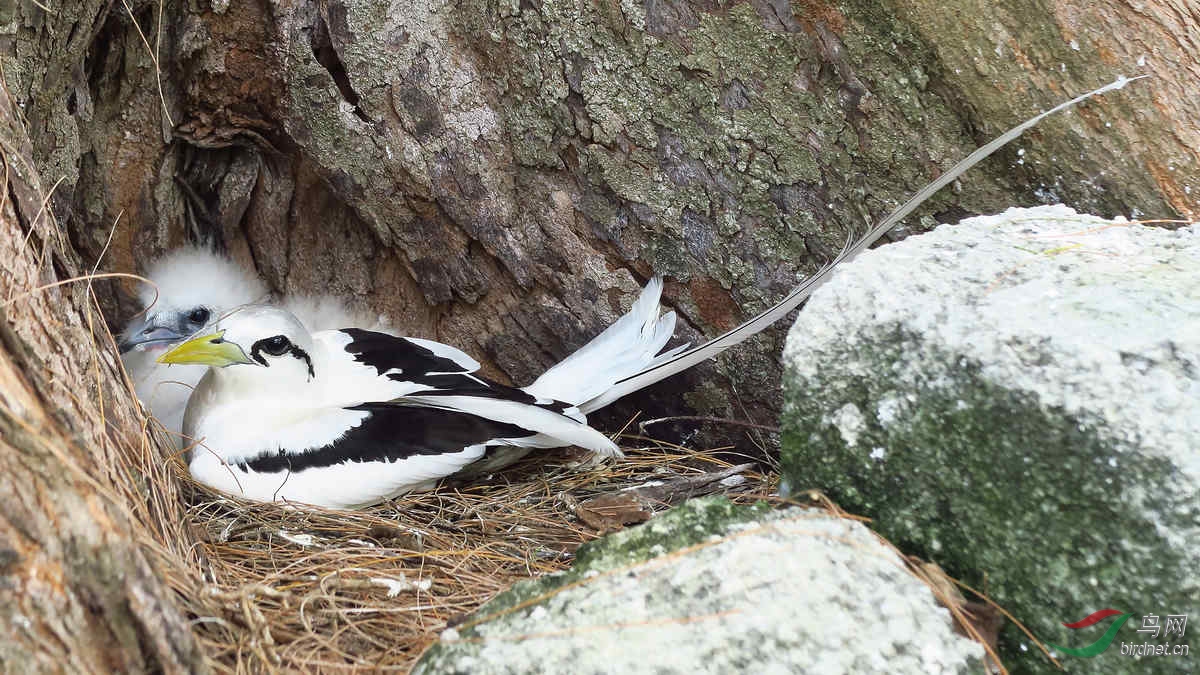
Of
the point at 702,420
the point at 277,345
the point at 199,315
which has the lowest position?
the point at 702,420

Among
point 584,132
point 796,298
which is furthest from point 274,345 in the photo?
point 796,298

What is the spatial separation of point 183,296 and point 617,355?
183 centimetres

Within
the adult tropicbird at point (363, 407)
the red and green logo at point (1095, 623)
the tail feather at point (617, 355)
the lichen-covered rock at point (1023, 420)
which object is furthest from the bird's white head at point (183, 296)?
the red and green logo at point (1095, 623)

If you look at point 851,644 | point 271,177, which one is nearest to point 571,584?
point 851,644

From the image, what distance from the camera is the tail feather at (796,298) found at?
2.90 metres

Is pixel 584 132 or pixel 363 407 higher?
pixel 584 132

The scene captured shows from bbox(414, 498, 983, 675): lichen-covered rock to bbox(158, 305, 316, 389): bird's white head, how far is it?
1.66 metres

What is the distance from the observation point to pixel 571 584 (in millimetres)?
2068

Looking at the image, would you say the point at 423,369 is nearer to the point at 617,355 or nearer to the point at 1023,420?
the point at 617,355

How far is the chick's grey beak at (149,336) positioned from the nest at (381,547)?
898 millimetres

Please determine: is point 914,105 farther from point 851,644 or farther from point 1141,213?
point 851,644

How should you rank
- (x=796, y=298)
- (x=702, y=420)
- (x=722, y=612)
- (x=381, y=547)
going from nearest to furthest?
(x=722, y=612) < (x=381, y=547) < (x=796, y=298) < (x=702, y=420)

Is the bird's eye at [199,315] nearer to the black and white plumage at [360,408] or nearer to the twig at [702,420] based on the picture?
the black and white plumage at [360,408]

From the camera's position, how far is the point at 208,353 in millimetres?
3342
